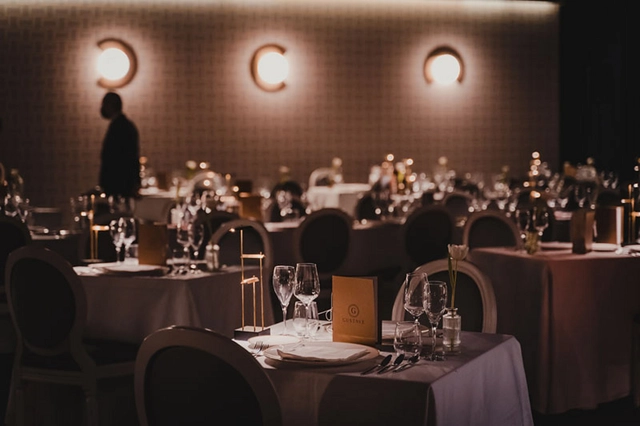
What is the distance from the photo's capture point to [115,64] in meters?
11.6

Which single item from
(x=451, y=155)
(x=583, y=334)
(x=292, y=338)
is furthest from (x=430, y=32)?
(x=292, y=338)

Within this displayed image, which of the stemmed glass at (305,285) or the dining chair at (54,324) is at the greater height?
the stemmed glass at (305,285)

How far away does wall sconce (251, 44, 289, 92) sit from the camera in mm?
11836

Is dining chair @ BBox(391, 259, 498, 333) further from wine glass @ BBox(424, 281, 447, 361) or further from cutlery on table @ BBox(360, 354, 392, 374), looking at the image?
cutlery on table @ BBox(360, 354, 392, 374)

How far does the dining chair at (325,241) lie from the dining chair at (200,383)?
157 inches

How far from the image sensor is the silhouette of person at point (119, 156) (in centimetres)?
869

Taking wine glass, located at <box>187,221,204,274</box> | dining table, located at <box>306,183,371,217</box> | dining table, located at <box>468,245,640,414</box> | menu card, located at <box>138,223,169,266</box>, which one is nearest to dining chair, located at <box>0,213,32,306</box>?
menu card, located at <box>138,223,169,266</box>

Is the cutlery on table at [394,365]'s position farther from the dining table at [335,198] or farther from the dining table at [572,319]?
the dining table at [335,198]

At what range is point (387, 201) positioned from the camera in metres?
7.81

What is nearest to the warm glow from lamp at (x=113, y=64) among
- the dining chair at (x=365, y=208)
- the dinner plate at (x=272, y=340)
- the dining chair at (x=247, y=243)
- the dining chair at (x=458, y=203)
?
the dining chair at (x=365, y=208)

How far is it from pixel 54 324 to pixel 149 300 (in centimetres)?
43

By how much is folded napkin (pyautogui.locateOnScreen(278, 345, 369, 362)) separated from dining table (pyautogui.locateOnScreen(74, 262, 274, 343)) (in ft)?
4.70

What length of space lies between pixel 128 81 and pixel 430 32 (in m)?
3.77

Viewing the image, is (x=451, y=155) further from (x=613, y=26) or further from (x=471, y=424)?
(x=471, y=424)
